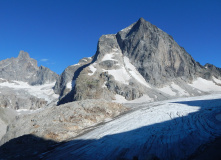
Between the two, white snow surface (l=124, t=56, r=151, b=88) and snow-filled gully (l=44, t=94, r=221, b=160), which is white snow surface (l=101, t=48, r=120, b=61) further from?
snow-filled gully (l=44, t=94, r=221, b=160)

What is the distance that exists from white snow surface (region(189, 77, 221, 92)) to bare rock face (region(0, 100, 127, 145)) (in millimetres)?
65932

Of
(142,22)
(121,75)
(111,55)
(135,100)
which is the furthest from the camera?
(142,22)

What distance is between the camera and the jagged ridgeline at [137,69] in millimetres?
61656

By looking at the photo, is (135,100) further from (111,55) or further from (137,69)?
(111,55)

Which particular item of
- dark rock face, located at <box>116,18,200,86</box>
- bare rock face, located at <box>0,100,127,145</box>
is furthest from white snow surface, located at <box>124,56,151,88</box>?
bare rock face, located at <box>0,100,127,145</box>

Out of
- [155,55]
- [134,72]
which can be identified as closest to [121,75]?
[134,72]

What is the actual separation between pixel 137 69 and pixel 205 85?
36382mm

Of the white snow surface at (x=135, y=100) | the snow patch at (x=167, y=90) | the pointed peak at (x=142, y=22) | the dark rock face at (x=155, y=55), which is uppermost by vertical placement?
the pointed peak at (x=142, y=22)

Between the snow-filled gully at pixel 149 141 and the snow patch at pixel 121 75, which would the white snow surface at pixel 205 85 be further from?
the snow-filled gully at pixel 149 141

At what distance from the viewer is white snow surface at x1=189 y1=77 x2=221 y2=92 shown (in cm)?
7971

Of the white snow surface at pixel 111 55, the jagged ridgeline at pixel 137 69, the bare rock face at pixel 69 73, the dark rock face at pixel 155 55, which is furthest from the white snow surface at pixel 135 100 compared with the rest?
the bare rock face at pixel 69 73

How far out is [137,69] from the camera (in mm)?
87062

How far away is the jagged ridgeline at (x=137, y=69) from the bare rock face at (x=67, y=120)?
28322 millimetres

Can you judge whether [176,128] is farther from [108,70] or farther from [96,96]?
[108,70]
